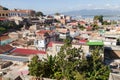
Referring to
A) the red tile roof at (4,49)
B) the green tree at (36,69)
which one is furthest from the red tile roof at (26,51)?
the green tree at (36,69)

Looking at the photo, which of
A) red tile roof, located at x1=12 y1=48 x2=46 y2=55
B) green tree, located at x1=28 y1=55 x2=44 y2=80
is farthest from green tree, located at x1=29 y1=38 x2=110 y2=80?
red tile roof, located at x1=12 y1=48 x2=46 y2=55

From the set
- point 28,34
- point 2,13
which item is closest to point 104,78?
point 28,34

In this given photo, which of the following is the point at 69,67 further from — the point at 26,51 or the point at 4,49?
the point at 4,49

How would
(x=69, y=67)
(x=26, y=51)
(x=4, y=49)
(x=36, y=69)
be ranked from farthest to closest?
1. (x=26, y=51)
2. (x=4, y=49)
3. (x=69, y=67)
4. (x=36, y=69)

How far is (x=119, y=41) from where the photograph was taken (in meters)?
30.1

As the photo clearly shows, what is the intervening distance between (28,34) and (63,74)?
65.6 ft

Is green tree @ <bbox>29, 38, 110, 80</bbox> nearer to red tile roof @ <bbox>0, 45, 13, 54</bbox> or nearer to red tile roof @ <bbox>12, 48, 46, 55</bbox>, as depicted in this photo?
red tile roof @ <bbox>12, 48, 46, 55</bbox>

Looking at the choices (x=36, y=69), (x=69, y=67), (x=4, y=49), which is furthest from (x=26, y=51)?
(x=69, y=67)

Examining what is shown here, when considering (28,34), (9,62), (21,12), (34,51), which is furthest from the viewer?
(21,12)

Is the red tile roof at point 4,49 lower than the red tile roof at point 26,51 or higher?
higher

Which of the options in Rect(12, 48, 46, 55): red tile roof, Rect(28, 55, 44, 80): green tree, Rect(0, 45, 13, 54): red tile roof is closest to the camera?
Rect(28, 55, 44, 80): green tree

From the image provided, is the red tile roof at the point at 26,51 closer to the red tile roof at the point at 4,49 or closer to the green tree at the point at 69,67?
the red tile roof at the point at 4,49

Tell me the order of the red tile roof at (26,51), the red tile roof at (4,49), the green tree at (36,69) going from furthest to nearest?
the red tile roof at (26,51), the red tile roof at (4,49), the green tree at (36,69)

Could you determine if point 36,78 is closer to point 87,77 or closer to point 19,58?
point 87,77
